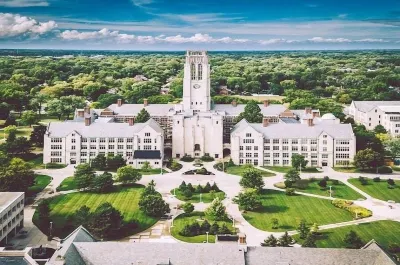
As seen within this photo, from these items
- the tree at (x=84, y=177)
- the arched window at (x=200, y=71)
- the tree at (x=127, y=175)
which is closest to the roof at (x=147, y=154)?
the tree at (x=127, y=175)

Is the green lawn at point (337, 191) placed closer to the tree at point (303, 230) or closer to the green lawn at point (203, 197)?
the green lawn at point (203, 197)

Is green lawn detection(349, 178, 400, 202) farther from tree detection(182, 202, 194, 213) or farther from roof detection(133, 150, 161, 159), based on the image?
roof detection(133, 150, 161, 159)

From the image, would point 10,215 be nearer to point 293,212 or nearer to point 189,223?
point 189,223

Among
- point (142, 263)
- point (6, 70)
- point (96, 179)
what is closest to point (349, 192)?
point (96, 179)

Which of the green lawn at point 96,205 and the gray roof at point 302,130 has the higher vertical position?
the gray roof at point 302,130

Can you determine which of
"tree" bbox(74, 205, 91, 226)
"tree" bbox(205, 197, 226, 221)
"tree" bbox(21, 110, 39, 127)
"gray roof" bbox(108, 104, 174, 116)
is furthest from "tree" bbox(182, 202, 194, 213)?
"tree" bbox(21, 110, 39, 127)

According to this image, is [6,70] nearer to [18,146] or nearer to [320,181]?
[18,146]
